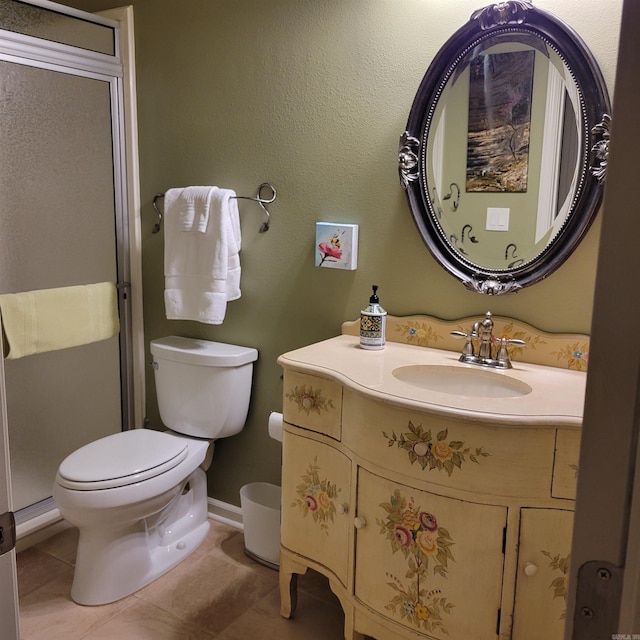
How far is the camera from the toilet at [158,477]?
6.59 feet

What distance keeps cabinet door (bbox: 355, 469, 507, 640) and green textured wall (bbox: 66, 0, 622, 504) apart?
65cm

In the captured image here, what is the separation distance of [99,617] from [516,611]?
1308 millimetres

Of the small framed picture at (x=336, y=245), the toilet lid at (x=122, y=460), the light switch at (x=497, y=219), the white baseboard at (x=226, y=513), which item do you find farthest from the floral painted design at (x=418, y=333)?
the white baseboard at (x=226, y=513)

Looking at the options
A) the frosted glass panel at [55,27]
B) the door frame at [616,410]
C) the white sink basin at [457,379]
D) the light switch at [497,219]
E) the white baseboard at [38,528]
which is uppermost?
the frosted glass panel at [55,27]

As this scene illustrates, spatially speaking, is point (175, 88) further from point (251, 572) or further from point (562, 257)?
point (251, 572)

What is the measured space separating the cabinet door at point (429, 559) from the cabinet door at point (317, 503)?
8 cm

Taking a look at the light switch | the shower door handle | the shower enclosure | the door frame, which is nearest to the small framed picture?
the light switch

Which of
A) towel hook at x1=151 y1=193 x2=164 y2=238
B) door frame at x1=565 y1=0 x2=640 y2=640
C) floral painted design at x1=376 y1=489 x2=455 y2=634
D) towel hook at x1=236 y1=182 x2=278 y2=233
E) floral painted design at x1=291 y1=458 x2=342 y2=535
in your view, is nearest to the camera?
door frame at x1=565 y1=0 x2=640 y2=640

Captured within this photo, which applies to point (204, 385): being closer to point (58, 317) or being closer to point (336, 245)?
point (58, 317)

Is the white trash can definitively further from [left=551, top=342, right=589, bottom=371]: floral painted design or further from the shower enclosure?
[left=551, top=342, right=589, bottom=371]: floral painted design

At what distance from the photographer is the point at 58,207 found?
2.41 metres

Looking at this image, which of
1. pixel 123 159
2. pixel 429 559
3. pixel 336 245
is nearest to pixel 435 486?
pixel 429 559

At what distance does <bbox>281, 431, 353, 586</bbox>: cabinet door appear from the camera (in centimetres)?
177

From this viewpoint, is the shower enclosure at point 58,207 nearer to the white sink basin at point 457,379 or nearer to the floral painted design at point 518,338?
the white sink basin at point 457,379
